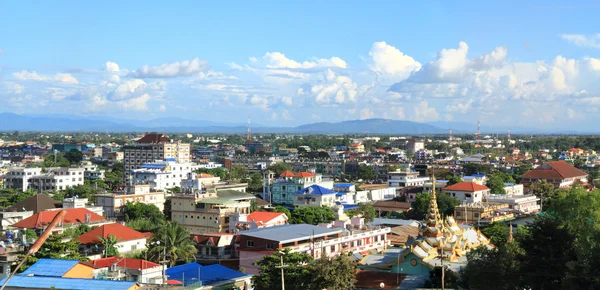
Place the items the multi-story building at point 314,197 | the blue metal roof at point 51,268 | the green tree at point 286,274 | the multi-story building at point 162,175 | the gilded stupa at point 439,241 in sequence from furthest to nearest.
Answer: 1. the multi-story building at point 162,175
2. the multi-story building at point 314,197
3. the gilded stupa at point 439,241
4. the green tree at point 286,274
5. the blue metal roof at point 51,268

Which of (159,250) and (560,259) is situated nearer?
(560,259)

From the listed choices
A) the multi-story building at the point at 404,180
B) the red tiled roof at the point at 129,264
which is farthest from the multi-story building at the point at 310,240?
the multi-story building at the point at 404,180

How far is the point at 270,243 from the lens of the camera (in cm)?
3155

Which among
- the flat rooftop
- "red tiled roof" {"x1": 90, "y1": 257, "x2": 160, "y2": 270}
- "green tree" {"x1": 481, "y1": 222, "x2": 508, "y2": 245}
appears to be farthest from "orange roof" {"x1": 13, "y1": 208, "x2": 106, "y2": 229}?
"green tree" {"x1": 481, "y1": 222, "x2": 508, "y2": 245}

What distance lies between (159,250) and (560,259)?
16.9 m

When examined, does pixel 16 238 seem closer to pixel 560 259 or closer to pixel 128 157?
pixel 560 259

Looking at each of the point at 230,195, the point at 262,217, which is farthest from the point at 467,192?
the point at 262,217

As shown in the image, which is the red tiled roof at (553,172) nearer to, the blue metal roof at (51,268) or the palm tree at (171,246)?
the palm tree at (171,246)

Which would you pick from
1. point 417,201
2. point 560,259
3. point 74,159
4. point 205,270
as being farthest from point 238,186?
point 74,159

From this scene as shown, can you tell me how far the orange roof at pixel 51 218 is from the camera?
1494 inches

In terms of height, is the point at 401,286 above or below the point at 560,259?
below

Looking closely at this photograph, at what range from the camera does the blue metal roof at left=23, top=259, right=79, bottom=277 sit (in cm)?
2209

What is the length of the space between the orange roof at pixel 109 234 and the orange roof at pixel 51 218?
345cm

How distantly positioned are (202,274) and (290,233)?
7402mm
